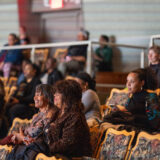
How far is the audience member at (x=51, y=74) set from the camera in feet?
17.7

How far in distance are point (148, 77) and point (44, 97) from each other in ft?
3.76

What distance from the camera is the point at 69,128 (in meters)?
2.90

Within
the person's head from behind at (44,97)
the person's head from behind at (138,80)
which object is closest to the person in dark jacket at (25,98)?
the person's head from behind at (44,97)

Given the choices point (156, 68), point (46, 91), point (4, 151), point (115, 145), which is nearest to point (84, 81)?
point (46, 91)

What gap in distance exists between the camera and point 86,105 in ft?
13.0

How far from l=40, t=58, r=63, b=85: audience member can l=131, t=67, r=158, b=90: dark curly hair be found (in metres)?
1.81

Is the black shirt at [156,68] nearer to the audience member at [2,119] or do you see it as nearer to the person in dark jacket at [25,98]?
the person in dark jacket at [25,98]

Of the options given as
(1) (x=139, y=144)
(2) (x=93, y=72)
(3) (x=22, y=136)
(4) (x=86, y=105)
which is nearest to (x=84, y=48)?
(2) (x=93, y=72)

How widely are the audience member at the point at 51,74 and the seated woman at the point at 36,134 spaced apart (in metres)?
1.77

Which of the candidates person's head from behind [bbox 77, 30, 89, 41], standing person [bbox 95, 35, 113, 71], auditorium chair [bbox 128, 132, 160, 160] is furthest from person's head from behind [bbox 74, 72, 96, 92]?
standing person [bbox 95, 35, 113, 71]

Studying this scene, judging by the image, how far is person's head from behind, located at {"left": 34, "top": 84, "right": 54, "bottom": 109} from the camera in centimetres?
355

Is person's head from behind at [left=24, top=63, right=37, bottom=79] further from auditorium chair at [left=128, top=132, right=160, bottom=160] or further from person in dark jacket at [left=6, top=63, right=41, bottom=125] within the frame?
auditorium chair at [left=128, top=132, right=160, bottom=160]

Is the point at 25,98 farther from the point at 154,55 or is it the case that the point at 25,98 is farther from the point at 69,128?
the point at 69,128

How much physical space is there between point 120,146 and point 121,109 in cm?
66
